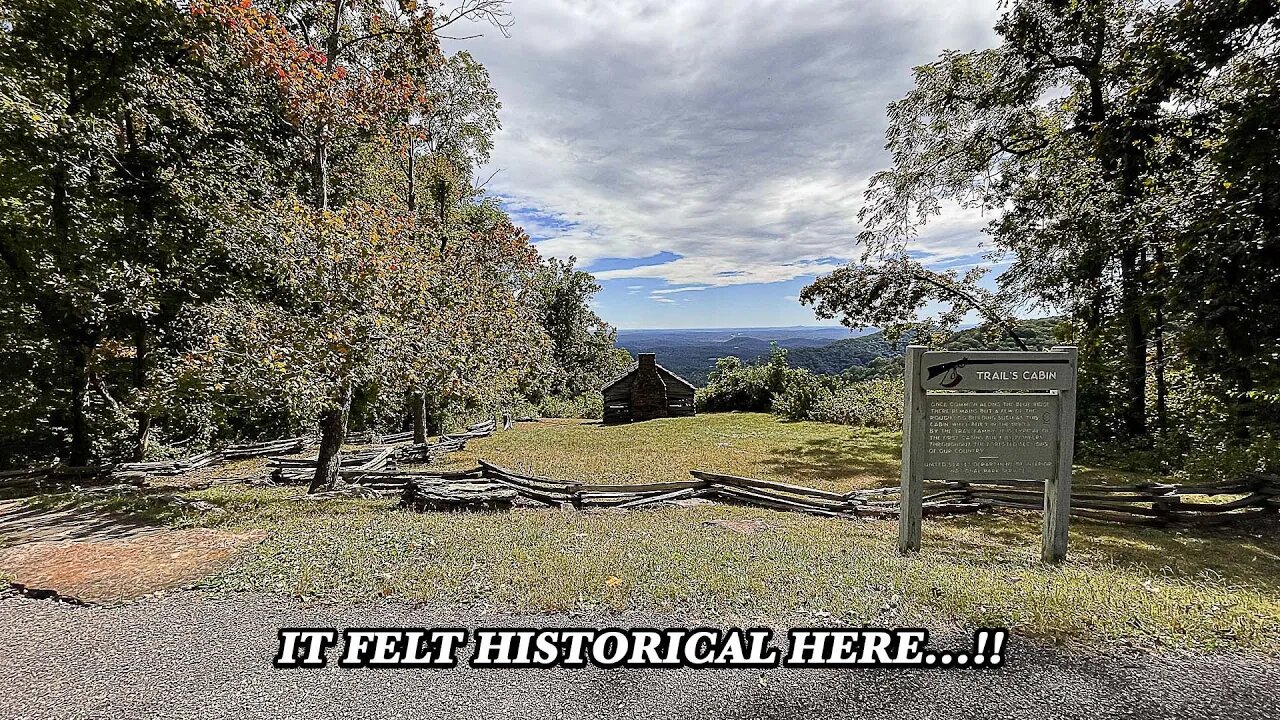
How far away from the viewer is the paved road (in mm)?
2896

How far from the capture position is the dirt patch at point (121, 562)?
4.63 m

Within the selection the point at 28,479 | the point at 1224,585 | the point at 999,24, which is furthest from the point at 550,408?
the point at 1224,585

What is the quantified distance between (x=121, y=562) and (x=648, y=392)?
2135 centimetres

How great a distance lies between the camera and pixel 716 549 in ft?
18.2

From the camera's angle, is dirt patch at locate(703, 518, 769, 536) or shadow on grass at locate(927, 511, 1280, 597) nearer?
shadow on grass at locate(927, 511, 1280, 597)

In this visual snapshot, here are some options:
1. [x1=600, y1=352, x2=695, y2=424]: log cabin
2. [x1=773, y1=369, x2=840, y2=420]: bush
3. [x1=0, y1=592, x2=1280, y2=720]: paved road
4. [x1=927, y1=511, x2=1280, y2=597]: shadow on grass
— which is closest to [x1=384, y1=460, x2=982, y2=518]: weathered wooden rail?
[x1=927, y1=511, x2=1280, y2=597]: shadow on grass

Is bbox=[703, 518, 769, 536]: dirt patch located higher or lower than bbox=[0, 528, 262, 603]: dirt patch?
lower

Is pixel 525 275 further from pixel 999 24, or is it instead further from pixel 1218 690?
pixel 1218 690

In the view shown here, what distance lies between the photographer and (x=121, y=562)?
530 cm

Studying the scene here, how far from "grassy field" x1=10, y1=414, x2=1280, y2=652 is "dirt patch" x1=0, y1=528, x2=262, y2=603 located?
424mm

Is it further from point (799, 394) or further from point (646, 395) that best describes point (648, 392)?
point (799, 394)

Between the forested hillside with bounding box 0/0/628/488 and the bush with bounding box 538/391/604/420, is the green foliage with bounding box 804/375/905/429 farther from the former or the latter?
the forested hillside with bounding box 0/0/628/488

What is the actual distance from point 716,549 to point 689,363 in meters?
176

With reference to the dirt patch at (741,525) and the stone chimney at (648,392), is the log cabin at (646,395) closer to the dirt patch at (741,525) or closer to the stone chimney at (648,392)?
the stone chimney at (648,392)
